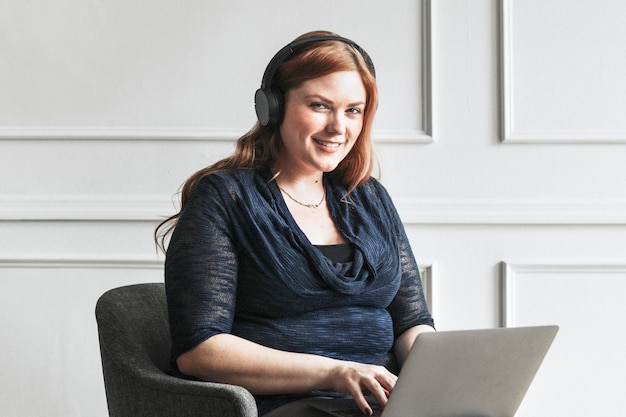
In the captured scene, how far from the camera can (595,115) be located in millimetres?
2355

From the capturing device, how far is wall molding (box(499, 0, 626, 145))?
234cm

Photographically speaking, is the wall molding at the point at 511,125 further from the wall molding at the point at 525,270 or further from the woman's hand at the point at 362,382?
the woman's hand at the point at 362,382

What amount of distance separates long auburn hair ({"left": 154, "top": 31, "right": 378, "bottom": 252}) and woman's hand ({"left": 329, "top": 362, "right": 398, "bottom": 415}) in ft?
1.56

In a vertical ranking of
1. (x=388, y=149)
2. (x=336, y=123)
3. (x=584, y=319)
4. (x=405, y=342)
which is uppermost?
(x=336, y=123)

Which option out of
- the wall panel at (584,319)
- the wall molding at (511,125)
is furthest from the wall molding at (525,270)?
the wall molding at (511,125)

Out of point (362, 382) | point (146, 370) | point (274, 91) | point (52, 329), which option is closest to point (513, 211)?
point (274, 91)

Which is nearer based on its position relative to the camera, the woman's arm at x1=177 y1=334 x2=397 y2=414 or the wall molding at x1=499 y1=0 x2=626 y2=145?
the woman's arm at x1=177 y1=334 x2=397 y2=414

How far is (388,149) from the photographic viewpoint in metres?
2.37

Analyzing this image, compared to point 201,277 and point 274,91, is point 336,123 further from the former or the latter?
point 201,277

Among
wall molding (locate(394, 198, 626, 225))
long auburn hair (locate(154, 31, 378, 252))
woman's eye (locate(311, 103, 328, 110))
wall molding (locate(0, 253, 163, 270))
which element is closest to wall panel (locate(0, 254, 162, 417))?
wall molding (locate(0, 253, 163, 270))

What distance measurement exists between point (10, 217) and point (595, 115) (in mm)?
1625

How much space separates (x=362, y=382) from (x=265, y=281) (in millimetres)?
300

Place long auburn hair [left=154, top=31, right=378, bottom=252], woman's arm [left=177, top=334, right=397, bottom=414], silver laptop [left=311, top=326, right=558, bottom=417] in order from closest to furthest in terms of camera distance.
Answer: silver laptop [left=311, top=326, right=558, bottom=417]
woman's arm [left=177, top=334, right=397, bottom=414]
long auburn hair [left=154, top=31, right=378, bottom=252]

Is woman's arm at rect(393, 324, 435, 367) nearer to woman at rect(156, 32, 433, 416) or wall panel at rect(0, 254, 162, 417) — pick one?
woman at rect(156, 32, 433, 416)
